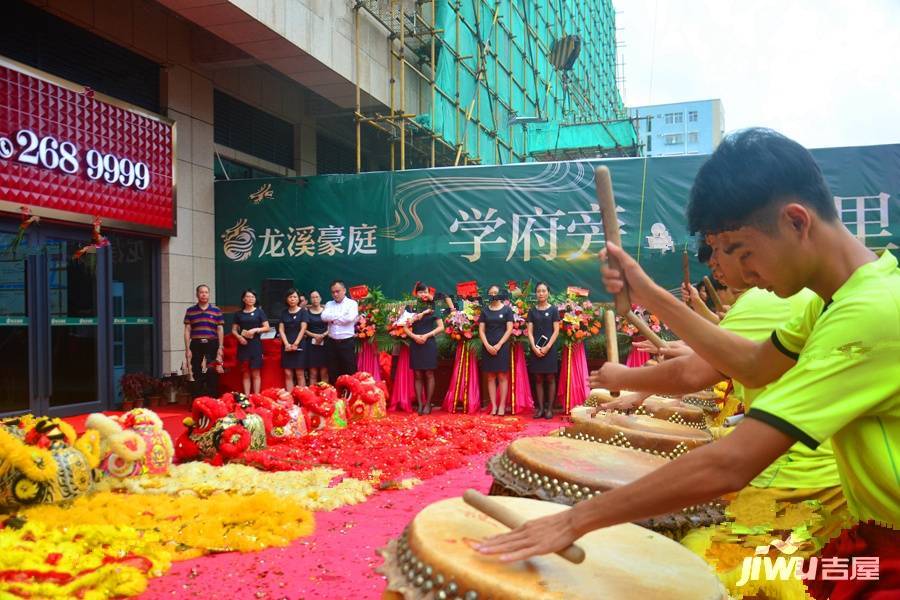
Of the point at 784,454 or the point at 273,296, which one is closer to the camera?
the point at 784,454

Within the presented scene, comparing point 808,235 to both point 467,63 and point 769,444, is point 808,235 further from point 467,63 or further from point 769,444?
point 467,63

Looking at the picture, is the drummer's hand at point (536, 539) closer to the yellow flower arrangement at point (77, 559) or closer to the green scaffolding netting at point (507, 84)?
the yellow flower arrangement at point (77, 559)

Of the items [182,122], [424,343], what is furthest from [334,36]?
[424,343]

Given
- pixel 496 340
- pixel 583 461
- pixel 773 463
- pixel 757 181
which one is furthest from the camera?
pixel 496 340

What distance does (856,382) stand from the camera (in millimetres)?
1121

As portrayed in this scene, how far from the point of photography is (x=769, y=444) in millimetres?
1125

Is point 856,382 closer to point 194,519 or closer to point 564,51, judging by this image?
point 194,519

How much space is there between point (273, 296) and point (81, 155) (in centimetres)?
345

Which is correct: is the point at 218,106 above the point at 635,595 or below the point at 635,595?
above

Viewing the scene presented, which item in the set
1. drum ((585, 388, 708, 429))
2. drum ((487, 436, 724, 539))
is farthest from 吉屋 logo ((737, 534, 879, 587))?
drum ((585, 388, 708, 429))

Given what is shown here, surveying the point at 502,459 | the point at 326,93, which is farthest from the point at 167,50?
the point at 502,459

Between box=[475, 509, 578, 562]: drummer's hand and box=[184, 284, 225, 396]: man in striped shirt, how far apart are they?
7.76m

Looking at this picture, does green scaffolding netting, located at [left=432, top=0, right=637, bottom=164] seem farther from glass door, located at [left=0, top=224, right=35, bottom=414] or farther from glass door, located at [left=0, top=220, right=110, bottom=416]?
glass door, located at [left=0, top=224, right=35, bottom=414]

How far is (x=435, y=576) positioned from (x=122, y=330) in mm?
8715
